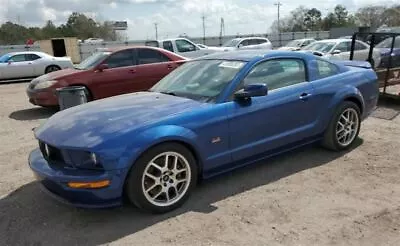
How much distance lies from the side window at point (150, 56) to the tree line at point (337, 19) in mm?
70294

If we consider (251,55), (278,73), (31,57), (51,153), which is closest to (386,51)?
(278,73)

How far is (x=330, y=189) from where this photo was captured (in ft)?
13.4

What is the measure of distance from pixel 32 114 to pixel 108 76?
7.09 ft

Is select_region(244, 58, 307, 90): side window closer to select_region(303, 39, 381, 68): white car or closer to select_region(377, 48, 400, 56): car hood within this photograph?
select_region(377, 48, 400, 56): car hood

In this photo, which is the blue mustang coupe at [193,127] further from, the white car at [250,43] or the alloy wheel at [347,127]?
the white car at [250,43]

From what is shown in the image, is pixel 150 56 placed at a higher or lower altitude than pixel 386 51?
higher

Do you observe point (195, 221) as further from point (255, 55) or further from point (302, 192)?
point (255, 55)

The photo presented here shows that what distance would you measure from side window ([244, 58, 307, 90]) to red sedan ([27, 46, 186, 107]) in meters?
4.83

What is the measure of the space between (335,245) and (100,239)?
6.35ft

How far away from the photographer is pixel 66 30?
226 feet

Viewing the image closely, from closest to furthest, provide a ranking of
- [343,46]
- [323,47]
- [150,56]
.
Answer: [150,56]
[343,46]
[323,47]

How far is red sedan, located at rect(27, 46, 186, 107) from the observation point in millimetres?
8484

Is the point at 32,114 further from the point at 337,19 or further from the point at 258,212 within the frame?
the point at 337,19

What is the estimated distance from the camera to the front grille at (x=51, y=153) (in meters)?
3.58
